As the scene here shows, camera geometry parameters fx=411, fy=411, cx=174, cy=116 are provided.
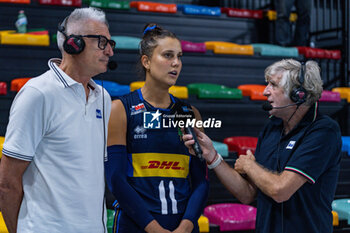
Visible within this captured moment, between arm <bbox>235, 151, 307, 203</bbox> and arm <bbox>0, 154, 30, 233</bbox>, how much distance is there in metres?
0.93

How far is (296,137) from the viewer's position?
177 centimetres

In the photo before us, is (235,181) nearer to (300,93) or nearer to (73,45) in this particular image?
(300,93)

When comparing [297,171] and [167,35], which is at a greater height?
[167,35]

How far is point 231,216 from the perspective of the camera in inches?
111

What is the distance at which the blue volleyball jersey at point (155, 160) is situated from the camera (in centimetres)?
166

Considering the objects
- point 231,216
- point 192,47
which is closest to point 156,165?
point 231,216

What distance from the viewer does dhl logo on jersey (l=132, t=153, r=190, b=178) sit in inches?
65.6

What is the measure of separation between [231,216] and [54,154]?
5.88 feet

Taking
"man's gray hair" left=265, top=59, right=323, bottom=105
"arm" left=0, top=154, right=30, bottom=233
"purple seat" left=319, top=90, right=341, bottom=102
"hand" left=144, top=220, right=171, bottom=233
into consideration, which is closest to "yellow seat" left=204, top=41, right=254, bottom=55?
"purple seat" left=319, top=90, right=341, bottom=102

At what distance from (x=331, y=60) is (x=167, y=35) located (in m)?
4.33

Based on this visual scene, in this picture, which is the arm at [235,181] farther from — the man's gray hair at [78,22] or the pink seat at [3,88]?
the pink seat at [3,88]

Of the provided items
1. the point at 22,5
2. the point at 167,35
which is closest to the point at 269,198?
the point at 167,35

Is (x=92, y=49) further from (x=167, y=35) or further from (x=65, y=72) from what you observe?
(x=167, y=35)

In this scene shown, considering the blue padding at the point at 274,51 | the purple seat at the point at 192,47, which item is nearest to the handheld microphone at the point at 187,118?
the purple seat at the point at 192,47
